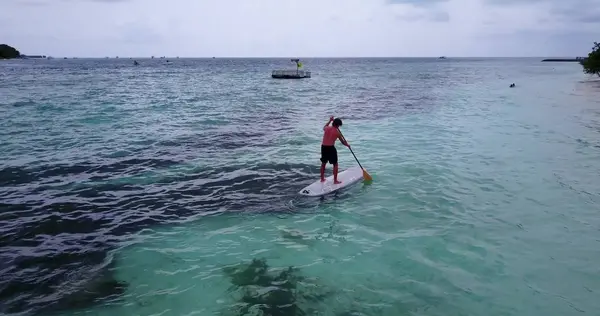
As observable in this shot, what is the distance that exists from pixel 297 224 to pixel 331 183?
128 inches

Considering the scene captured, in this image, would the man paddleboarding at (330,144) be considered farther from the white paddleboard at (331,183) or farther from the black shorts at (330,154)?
the white paddleboard at (331,183)

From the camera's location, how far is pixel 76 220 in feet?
39.0

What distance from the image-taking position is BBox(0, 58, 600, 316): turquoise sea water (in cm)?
822

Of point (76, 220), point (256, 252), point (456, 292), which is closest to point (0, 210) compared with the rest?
point (76, 220)

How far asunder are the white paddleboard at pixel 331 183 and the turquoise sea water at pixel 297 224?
1.39 ft

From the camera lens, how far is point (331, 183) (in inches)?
572

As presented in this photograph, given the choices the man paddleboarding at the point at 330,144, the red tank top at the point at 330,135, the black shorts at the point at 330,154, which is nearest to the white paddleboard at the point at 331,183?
the man paddleboarding at the point at 330,144

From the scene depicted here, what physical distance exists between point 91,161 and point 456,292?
52.5 feet

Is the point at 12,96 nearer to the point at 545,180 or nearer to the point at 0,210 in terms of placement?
the point at 0,210

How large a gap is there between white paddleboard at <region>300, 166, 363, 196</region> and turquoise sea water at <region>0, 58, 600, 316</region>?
1.39ft

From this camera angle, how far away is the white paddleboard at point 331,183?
545 inches

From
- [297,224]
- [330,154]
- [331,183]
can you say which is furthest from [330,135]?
[297,224]

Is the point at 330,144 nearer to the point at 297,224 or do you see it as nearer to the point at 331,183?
the point at 331,183

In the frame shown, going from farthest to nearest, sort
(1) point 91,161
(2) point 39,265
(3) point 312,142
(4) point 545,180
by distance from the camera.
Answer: (3) point 312,142 → (1) point 91,161 → (4) point 545,180 → (2) point 39,265
